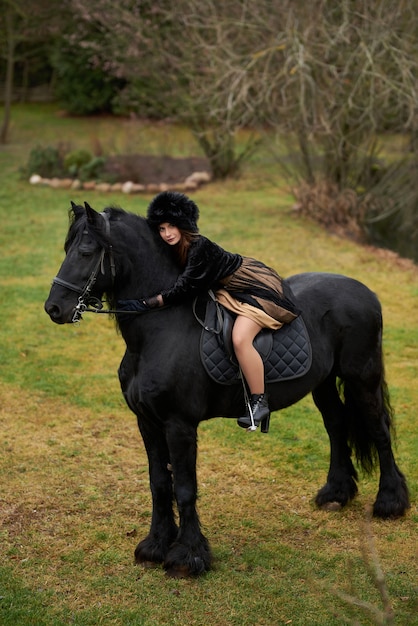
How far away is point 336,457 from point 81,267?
246cm

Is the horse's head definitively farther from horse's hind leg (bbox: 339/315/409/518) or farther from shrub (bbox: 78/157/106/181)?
shrub (bbox: 78/157/106/181)

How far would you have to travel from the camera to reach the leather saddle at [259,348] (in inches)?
189

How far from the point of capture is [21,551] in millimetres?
5188

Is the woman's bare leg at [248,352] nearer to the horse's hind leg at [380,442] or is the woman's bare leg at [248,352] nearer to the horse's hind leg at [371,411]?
the horse's hind leg at [371,411]

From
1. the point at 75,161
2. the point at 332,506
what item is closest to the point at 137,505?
the point at 332,506

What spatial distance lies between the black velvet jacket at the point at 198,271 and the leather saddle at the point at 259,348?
15 centimetres

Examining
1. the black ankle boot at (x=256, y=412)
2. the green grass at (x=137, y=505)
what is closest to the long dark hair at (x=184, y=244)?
the black ankle boot at (x=256, y=412)

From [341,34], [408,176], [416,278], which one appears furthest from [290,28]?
[416,278]

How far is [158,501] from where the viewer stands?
5043mm

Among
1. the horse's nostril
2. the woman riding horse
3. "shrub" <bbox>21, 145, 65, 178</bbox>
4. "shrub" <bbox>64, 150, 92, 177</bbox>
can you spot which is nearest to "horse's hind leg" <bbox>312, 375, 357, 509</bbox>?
the woman riding horse

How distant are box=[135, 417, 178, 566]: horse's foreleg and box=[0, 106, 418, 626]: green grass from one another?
12cm

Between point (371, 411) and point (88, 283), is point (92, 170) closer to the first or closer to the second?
point (371, 411)

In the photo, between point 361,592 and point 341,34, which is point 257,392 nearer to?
point 361,592

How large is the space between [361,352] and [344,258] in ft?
26.4
